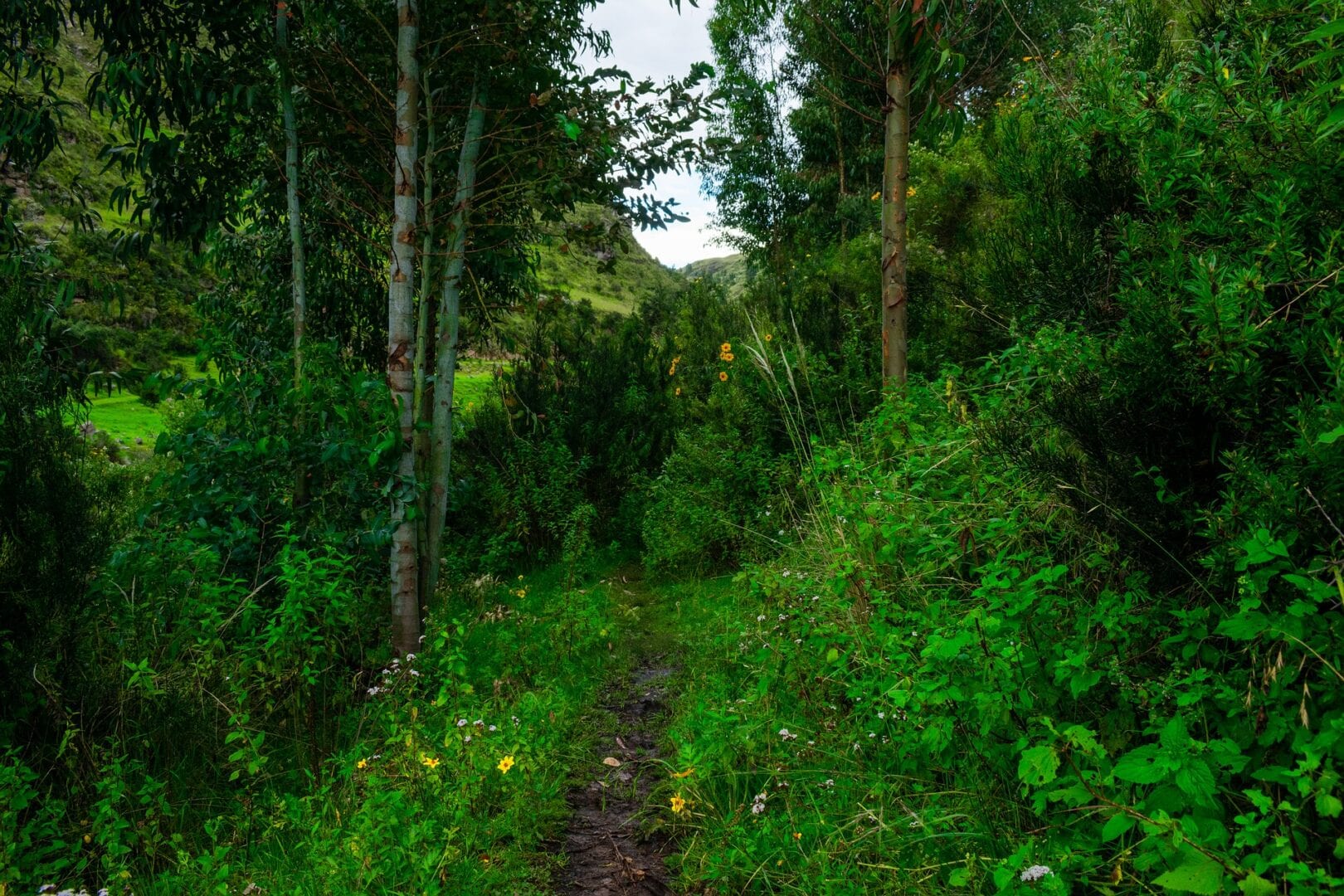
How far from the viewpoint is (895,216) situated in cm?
488

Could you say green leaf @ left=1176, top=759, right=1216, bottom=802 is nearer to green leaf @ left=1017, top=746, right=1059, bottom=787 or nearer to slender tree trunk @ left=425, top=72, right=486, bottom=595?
green leaf @ left=1017, top=746, right=1059, bottom=787

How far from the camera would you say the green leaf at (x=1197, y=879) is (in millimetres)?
1496

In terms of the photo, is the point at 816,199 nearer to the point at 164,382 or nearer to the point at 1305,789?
the point at 164,382

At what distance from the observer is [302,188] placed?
580cm

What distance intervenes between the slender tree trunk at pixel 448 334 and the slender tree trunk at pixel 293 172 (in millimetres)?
932

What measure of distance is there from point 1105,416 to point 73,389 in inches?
224

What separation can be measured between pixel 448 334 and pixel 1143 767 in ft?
16.4

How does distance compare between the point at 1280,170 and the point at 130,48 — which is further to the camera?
the point at 130,48

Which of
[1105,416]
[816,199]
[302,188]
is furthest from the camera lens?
[816,199]

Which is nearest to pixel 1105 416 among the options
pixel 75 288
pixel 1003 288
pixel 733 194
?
pixel 1003 288

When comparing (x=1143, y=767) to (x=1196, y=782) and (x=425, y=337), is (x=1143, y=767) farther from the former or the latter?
(x=425, y=337)

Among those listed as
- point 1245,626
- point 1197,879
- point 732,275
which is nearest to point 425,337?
point 1245,626

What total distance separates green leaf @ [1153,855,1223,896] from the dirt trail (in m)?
1.98

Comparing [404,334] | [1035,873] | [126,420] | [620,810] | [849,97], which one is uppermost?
[849,97]
